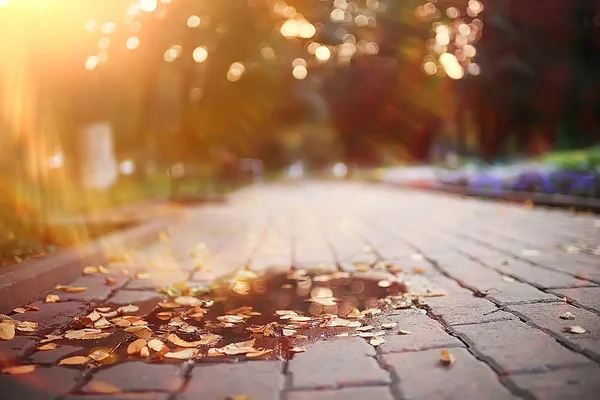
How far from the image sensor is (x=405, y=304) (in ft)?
12.6

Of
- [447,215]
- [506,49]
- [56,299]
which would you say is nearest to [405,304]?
[56,299]

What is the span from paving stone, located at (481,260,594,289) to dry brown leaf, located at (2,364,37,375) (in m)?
3.53

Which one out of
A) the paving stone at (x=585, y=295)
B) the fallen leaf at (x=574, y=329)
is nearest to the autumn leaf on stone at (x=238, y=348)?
the fallen leaf at (x=574, y=329)

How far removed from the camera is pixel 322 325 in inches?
134

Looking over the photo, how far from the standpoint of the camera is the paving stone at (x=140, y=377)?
2.48 m

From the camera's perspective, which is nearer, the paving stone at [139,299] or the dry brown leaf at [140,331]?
the dry brown leaf at [140,331]

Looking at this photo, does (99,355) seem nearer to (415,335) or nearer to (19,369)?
(19,369)

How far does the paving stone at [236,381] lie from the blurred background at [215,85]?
10.0 feet

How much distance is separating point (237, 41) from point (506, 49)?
11.8 meters

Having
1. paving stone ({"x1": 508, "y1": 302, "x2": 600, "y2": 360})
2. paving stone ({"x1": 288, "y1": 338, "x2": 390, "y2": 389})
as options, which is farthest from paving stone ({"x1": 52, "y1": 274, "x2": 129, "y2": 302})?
paving stone ({"x1": 508, "y1": 302, "x2": 600, "y2": 360})

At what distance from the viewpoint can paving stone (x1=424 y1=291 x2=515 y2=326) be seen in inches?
133

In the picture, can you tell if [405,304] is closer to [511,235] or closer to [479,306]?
[479,306]

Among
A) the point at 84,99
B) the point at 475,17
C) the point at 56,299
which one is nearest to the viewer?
the point at 56,299

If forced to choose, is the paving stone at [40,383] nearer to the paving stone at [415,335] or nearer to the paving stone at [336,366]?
the paving stone at [336,366]
